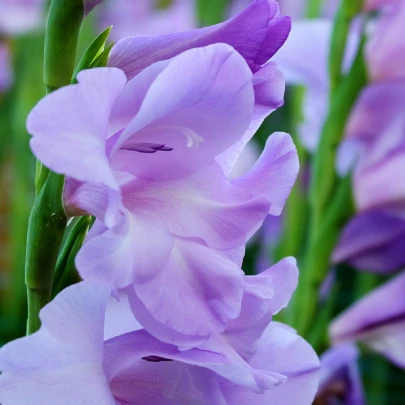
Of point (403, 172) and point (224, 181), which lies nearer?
point (224, 181)

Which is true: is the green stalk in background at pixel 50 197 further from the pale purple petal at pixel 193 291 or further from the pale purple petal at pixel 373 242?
the pale purple petal at pixel 373 242

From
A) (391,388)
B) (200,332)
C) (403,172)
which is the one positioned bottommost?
(391,388)

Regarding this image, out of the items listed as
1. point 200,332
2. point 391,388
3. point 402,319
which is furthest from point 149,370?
point 391,388

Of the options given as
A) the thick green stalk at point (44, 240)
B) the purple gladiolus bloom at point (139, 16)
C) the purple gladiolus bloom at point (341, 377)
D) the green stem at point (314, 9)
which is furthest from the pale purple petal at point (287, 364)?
the purple gladiolus bloom at point (139, 16)

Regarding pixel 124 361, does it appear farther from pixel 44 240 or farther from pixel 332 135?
pixel 332 135

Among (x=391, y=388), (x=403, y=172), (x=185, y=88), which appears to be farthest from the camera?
(x=391, y=388)

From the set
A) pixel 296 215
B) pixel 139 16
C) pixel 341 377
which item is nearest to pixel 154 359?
pixel 341 377

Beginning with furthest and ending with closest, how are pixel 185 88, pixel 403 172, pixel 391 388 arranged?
→ pixel 391 388 < pixel 403 172 < pixel 185 88

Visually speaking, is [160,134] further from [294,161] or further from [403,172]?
[403,172]
